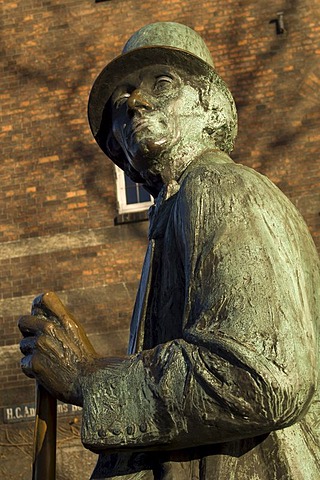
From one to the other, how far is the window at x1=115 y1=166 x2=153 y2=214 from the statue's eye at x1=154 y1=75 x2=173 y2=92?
434 inches

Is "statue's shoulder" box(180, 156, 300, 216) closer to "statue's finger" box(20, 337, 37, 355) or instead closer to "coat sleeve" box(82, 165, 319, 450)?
"coat sleeve" box(82, 165, 319, 450)

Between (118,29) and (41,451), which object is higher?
(118,29)

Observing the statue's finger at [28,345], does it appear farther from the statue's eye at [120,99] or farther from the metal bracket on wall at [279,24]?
the metal bracket on wall at [279,24]

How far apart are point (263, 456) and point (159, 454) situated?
0.24m

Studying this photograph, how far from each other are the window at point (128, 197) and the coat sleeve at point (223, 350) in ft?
37.7

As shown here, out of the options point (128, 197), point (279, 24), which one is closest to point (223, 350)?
point (128, 197)

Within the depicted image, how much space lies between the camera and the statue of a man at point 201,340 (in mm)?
2330

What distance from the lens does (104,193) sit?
46.0ft

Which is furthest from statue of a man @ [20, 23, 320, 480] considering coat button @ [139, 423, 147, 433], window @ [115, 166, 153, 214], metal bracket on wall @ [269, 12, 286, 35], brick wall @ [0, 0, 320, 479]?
metal bracket on wall @ [269, 12, 286, 35]

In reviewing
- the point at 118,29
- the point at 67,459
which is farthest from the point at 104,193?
the point at 67,459

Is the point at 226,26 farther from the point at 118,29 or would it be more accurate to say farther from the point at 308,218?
the point at 308,218

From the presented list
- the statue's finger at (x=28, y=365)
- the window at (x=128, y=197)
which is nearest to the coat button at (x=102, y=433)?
the statue's finger at (x=28, y=365)

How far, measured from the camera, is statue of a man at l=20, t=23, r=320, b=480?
233cm

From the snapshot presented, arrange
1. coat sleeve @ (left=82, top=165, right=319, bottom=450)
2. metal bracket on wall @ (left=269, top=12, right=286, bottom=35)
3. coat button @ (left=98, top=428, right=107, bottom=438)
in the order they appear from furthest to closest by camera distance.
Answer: metal bracket on wall @ (left=269, top=12, right=286, bottom=35) → coat button @ (left=98, top=428, right=107, bottom=438) → coat sleeve @ (left=82, top=165, right=319, bottom=450)
